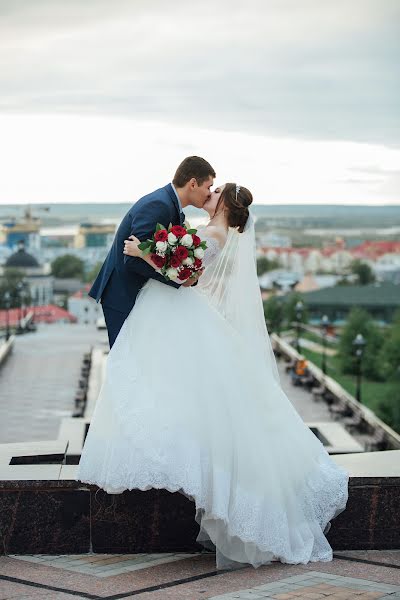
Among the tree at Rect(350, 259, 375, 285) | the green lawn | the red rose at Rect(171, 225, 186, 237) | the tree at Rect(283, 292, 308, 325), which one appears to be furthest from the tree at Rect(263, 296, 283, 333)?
the red rose at Rect(171, 225, 186, 237)

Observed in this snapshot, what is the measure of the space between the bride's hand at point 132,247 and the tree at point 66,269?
608ft

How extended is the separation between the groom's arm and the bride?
0.07 metres

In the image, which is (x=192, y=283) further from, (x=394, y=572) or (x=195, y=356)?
(x=394, y=572)

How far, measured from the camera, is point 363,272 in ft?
600

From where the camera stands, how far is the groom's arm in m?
5.03

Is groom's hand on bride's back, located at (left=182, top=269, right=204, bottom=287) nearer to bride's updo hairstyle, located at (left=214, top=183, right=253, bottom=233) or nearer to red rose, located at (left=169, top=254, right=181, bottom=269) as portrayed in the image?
red rose, located at (left=169, top=254, right=181, bottom=269)

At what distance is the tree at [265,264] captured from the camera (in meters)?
183

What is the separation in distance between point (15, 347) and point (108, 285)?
7159 cm

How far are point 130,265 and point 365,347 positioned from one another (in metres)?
77.1

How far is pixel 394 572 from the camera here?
4.77 metres

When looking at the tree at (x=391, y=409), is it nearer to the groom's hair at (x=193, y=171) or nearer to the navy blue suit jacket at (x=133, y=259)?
the navy blue suit jacket at (x=133, y=259)

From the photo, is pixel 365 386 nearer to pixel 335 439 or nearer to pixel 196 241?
pixel 335 439

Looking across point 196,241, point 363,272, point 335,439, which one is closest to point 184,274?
point 196,241

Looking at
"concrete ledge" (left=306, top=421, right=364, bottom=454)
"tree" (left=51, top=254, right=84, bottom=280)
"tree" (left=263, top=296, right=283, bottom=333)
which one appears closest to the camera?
"concrete ledge" (left=306, top=421, right=364, bottom=454)
